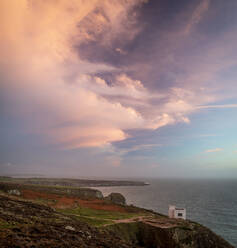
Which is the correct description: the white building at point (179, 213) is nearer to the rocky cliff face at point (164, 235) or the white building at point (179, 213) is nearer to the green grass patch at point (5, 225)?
the rocky cliff face at point (164, 235)

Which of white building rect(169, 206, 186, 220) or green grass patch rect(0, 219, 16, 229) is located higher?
green grass patch rect(0, 219, 16, 229)

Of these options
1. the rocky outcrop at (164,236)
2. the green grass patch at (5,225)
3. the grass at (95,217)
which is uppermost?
the green grass patch at (5,225)

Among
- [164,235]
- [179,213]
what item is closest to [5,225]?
[164,235]

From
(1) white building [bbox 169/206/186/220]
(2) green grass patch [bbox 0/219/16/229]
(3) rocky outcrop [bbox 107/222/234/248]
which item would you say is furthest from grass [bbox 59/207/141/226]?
(2) green grass patch [bbox 0/219/16/229]

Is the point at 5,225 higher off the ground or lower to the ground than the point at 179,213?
higher

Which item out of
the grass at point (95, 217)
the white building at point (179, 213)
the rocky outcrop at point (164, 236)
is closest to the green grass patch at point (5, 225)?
the grass at point (95, 217)

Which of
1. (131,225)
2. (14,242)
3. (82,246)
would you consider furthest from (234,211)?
(14,242)

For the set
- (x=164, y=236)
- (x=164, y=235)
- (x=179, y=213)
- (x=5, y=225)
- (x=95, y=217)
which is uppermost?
(x=5, y=225)

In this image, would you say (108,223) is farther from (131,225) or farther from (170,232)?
A: (170,232)

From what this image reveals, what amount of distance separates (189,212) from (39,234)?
10616 cm

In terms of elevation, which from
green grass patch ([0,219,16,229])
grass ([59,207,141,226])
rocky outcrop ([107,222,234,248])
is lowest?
rocky outcrop ([107,222,234,248])

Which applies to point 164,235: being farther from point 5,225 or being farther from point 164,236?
point 5,225

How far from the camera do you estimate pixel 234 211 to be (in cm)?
11038

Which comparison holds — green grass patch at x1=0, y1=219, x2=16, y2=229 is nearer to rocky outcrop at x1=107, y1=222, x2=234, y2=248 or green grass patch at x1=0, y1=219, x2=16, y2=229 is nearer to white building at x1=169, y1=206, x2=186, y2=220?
rocky outcrop at x1=107, y1=222, x2=234, y2=248
